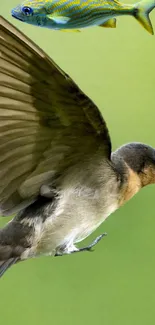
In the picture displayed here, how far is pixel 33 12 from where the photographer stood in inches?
29.2

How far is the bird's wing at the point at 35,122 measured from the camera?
32.9 inches

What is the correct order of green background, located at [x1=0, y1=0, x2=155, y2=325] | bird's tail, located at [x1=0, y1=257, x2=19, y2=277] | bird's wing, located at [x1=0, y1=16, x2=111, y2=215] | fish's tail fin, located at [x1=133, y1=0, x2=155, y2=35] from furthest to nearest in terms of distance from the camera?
green background, located at [x1=0, y1=0, x2=155, y2=325], bird's tail, located at [x1=0, y1=257, x2=19, y2=277], bird's wing, located at [x1=0, y1=16, x2=111, y2=215], fish's tail fin, located at [x1=133, y1=0, x2=155, y2=35]

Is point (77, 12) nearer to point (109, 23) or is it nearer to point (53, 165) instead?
point (109, 23)

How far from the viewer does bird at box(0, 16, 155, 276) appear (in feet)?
2.98

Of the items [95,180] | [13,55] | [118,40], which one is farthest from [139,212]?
[13,55]

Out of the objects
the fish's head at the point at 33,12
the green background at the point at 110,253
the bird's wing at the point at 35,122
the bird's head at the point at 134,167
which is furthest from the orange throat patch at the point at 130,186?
the fish's head at the point at 33,12

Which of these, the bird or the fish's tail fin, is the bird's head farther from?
the fish's tail fin

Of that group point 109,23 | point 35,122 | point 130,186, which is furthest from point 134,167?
point 109,23

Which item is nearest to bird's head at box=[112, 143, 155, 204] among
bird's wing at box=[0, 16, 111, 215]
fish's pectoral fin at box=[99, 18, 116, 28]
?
bird's wing at box=[0, 16, 111, 215]

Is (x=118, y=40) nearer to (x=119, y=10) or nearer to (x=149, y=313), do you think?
(x=149, y=313)

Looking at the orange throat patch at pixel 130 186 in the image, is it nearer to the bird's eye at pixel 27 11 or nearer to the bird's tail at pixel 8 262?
the bird's tail at pixel 8 262

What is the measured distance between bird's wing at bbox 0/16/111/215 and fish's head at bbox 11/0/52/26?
16 mm

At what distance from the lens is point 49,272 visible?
5.72 ft

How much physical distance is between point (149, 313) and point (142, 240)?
0.59 ft
